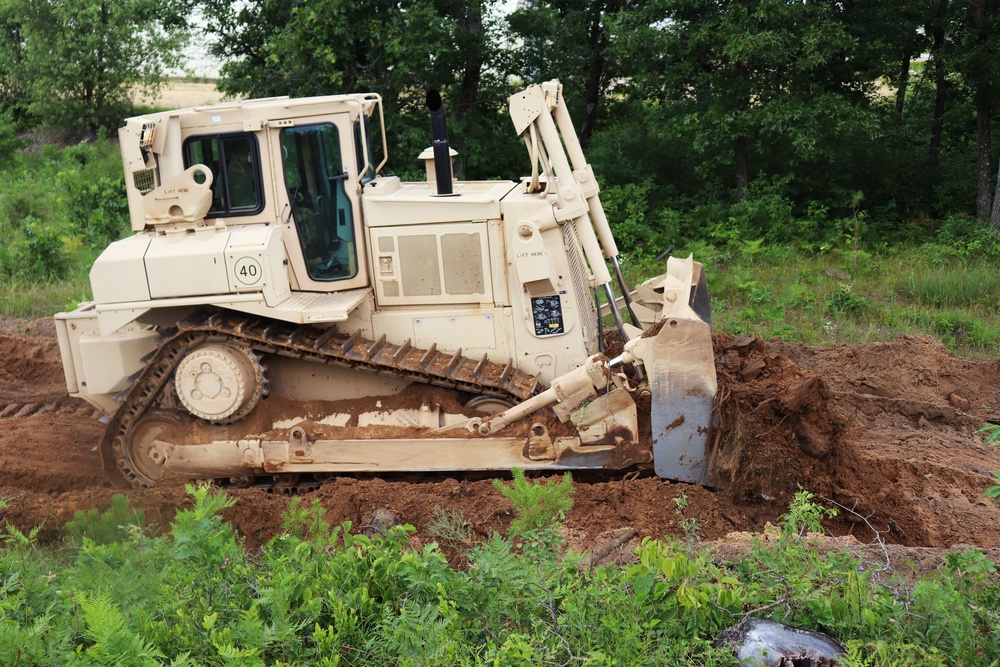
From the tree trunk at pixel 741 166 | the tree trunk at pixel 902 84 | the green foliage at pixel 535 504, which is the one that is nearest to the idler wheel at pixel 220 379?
the green foliage at pixel 535 504

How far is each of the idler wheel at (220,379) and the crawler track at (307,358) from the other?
92mm

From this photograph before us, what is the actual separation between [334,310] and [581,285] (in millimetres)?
1959

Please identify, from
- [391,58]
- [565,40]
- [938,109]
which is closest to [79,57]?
[391,58]

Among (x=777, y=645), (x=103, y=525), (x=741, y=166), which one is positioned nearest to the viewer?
(x=777, y=645)

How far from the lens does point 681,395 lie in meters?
6.34

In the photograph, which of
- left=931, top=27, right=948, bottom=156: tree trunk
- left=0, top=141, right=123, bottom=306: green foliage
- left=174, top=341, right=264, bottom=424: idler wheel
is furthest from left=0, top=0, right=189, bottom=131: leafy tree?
left=174, top=341, right=264, bottom=424: idler wheel

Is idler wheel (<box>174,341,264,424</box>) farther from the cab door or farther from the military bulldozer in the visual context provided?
the cab door

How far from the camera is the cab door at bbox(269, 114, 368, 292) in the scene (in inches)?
277

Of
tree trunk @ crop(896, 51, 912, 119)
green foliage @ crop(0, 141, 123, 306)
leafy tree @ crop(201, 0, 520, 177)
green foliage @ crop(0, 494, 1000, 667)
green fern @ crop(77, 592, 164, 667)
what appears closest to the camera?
green fern @ crop(77, 592, 164, 667)

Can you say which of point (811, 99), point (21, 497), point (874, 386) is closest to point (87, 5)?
point (811, 99)

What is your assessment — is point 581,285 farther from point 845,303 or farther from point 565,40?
point 565,40

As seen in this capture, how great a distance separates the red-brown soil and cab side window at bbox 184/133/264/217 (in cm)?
221

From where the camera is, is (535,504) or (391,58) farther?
(391,58)

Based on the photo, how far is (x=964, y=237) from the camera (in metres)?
13.1
